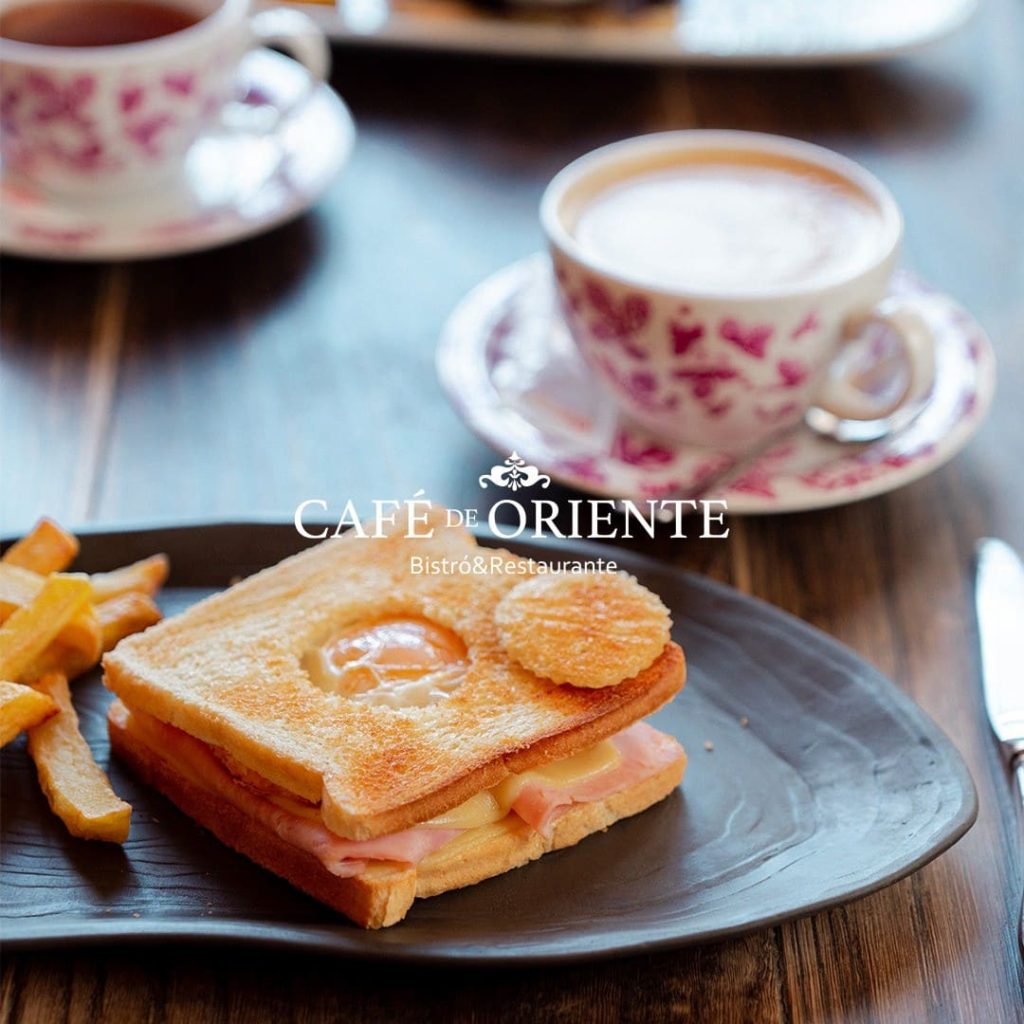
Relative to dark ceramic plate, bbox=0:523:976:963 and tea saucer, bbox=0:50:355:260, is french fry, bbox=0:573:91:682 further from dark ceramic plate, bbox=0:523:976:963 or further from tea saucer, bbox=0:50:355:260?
tea saucer, bbox=0:50:355:260

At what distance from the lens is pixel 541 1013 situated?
1607mm

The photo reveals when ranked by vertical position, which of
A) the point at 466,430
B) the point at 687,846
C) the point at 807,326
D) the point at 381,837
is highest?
the point at 807,326

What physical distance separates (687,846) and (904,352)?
1.05 metres

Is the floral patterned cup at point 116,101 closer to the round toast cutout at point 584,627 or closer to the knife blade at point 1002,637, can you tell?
the round toast cutout at point 584,627

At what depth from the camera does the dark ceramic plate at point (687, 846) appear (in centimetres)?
156

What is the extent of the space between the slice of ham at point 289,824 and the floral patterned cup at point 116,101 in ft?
4.97

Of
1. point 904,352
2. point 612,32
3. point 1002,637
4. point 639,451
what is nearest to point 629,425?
point 639,451

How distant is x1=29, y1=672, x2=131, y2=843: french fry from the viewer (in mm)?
1693

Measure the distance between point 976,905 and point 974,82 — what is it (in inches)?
109

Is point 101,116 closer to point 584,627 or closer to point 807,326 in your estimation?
point 807,326

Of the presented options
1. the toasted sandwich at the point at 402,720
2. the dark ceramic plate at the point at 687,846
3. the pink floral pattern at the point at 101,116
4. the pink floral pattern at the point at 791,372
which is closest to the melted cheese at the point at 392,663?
the toasted sandwich at the point at 402,720

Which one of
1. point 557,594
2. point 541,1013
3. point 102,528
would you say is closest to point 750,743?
Answer: point 557,594

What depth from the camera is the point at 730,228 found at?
259 cm

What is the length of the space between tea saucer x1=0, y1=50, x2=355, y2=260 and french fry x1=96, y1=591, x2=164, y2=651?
1137mm
